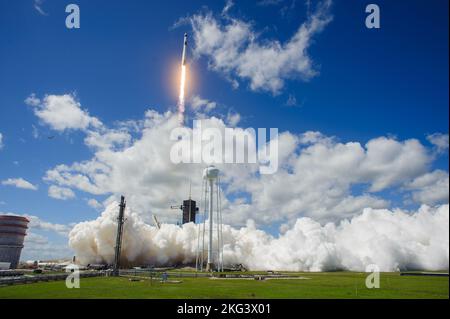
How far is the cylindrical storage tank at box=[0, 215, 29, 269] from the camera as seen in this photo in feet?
569

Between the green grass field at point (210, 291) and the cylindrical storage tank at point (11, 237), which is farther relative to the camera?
the cylindrical storage tank at point (11, 237)

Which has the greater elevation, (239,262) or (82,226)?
(82,226)

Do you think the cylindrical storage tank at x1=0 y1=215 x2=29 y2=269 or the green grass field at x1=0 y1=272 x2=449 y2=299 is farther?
the cylindrical storage tank at x1=0 y1=215 x2=29 y2=269

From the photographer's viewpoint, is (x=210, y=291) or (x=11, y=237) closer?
(x=210, y=291)

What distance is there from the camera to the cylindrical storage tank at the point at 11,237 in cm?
17338

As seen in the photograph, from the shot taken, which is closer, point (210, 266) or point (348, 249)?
point (210, 266)

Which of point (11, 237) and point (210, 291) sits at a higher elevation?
point (11, 237)

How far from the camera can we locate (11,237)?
17800cm
